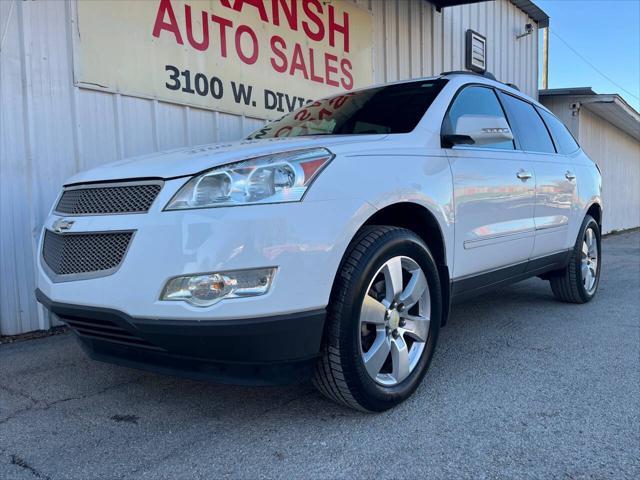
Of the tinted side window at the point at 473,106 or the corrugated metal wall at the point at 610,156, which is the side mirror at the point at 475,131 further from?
the corrugated metal wall at the point at 610,156

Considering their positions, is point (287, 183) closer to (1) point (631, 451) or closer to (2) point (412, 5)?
(1) point (631, 451)

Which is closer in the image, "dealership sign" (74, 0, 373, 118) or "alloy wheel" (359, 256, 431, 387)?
"alloy wheel" (359, 256, 431, 387)

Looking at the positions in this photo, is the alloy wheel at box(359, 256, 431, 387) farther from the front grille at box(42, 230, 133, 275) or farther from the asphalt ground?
the front grille at box(42, 230, 133, 275)

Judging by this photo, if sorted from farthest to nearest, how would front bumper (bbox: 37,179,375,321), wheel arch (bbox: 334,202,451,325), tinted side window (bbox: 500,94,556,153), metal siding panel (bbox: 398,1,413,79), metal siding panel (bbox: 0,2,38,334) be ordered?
metal siding panel (bbox: 398,1,413,79) < tinted side window (bbox: 500,94,556,153) < metal siding panel (bbox: 0,2,38,334) < wheel arch (bbox: 334,202,451,325) < front bumper (bbox: 37,179,375,321)

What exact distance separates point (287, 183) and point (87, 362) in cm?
207

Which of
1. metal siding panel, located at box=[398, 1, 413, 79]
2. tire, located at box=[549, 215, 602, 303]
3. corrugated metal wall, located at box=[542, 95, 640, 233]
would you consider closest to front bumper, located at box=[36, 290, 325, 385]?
tire, located at box=[549, 215, 602, 303]

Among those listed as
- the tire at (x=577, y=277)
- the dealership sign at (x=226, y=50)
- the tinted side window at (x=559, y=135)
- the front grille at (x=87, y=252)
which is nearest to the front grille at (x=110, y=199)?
the front grille at (x=87, y=252)

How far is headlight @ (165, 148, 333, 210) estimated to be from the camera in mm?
2180

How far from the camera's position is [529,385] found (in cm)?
297

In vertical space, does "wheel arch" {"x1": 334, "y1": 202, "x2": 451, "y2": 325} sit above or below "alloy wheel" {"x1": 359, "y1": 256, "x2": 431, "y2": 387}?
above

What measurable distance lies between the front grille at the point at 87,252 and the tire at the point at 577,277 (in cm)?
411

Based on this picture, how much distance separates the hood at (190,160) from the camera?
229 centimetres

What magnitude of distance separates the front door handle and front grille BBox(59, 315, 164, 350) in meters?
2.77

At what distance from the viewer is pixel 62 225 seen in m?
2.57
